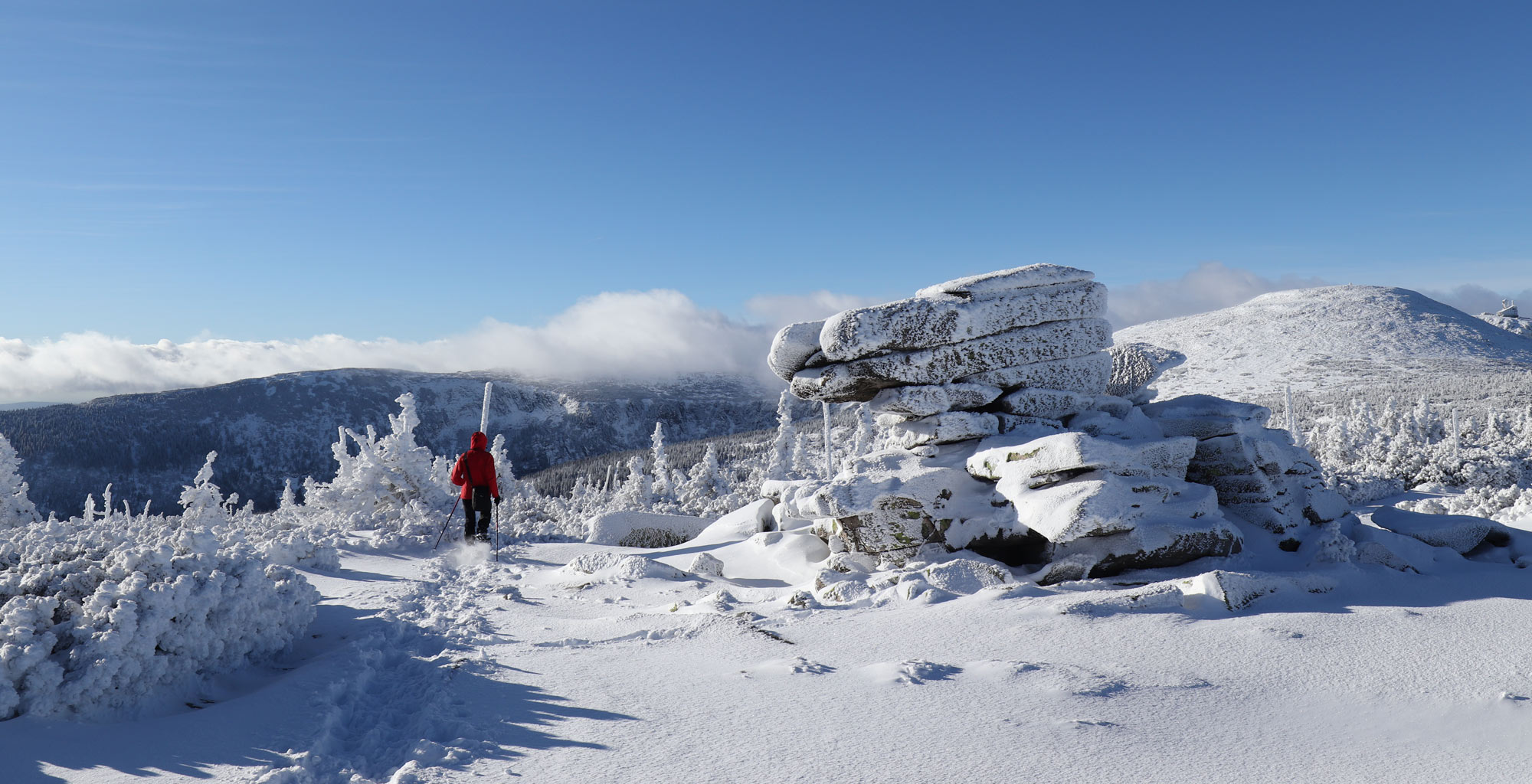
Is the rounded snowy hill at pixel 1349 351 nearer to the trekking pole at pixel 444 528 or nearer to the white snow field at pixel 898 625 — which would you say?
the white snow field at pixel 898 625

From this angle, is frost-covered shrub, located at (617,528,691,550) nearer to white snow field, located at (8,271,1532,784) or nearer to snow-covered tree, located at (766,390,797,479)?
white snow field, located at (8,271,1532,784)

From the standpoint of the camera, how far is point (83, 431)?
191875 millimetres

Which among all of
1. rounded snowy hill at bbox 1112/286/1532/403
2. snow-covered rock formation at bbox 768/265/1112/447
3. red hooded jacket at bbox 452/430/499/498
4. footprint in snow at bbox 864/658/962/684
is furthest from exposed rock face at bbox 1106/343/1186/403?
rounded snowy hill at bbox 1112/286/1532/403

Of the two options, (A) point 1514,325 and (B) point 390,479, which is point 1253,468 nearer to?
(B) point 390,479

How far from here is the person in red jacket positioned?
1393 centimetres

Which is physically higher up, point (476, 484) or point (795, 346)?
point (795, 346)

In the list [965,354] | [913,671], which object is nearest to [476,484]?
[965,354]

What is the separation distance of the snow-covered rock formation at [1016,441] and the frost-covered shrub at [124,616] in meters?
6.54

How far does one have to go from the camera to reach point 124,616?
16.7 feet

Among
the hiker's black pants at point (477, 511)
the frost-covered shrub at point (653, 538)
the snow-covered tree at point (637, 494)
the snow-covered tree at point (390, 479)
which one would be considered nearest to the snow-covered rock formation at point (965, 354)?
the frost-covered shrub at point (653, 538)

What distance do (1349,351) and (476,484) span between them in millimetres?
200912

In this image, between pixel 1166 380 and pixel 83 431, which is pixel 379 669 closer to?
pixel 1166 380

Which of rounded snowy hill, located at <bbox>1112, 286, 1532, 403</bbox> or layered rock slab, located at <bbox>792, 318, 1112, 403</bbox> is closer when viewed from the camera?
layered rock slab, located at <bbox>792, 318, 1112, 403</bbox>

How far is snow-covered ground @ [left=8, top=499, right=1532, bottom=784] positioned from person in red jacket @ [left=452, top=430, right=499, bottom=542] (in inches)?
226
